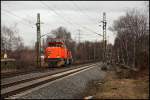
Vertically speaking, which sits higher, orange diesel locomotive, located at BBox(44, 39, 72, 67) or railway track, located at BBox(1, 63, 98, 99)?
orange diesel locomotive, located at BBox(44, 39, 72, 67)

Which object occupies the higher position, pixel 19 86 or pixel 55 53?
pixel 55 53

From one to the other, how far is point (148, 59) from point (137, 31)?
110 feet

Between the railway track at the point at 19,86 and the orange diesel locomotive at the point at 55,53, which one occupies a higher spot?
the orange diesel locomotive at the point at 55,53

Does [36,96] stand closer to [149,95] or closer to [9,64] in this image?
[149,95]

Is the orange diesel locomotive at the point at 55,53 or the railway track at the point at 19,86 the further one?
the orange diesel locomotive at the point at 55,53

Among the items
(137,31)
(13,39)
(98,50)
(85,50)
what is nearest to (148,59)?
(137,31)

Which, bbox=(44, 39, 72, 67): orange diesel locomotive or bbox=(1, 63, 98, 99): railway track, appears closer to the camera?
bbox=(1, 63, 98, 99): railway track

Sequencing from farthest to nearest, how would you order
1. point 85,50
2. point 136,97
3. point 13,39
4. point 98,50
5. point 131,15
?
point 98,50, point 85,50, point 13,39, point 131,15, point 136,97

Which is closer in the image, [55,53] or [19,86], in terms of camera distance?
[19,86]

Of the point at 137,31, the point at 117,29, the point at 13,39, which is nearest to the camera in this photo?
the point at 137,31

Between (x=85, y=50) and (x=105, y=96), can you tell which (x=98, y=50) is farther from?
(x=105, y=96)

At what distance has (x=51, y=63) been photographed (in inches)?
1832

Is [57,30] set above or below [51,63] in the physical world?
above

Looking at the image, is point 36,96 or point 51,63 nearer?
point 36,96
